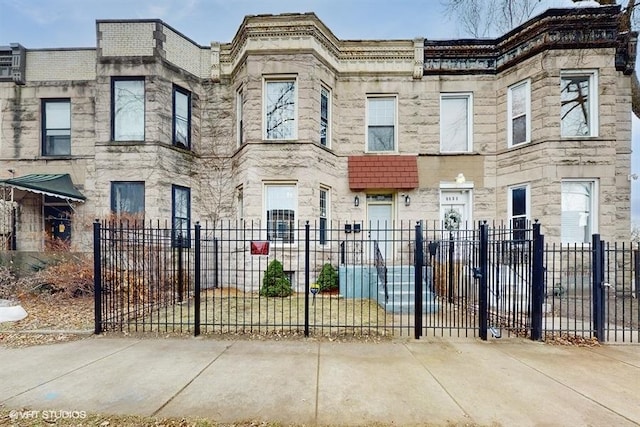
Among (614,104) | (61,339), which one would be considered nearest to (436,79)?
(614,104)

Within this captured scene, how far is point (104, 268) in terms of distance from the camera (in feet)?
21.4

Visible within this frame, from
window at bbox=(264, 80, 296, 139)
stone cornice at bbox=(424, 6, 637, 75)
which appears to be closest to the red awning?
window at bbox=(264, 80, 296, 139)

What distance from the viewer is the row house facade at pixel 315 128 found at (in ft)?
31.5

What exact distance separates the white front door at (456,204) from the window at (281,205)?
5351 mm

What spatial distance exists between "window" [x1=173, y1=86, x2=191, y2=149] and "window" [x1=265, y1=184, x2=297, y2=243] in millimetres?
3748

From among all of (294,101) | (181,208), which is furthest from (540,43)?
(181,208)

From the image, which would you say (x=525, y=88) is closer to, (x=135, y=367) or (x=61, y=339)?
(x=135, y=367)

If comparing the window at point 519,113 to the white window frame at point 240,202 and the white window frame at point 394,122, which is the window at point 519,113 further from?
the white window frame at point 240,202

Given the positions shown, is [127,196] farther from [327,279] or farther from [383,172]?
[383,172]

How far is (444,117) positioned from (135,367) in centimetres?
1147

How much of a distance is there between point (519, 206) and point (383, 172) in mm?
4641

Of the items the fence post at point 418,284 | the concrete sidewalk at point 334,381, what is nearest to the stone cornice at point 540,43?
the fence post at point 418,284

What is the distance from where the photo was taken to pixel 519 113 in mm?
10484

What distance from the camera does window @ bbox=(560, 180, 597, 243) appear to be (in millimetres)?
9633
